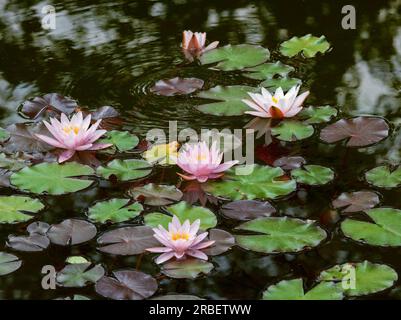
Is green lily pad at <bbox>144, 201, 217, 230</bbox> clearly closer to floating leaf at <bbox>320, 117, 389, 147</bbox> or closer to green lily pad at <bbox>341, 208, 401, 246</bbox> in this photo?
green lily pad at <bbox>341, 208, 401, 246</bbox>

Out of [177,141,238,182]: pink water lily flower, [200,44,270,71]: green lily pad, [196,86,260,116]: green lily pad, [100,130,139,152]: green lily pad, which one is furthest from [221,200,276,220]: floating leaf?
[200,44,270,71]: green lily pad

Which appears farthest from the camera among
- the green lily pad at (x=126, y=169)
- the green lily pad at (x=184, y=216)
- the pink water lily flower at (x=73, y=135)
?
the pink water lily flower at (x=73, y=135)

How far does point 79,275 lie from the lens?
200 cm

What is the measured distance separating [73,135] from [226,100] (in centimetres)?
60

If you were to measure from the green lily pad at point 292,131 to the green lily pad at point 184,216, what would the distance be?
1.66 ft

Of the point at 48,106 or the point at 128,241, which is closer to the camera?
the point at 128,241

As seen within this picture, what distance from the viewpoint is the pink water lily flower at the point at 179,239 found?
79.9 inches

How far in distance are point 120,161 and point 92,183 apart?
12cm

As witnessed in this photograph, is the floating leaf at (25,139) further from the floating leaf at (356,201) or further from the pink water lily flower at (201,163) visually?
the floating leaf at (356,201)

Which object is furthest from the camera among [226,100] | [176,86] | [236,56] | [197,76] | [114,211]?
[236,56]

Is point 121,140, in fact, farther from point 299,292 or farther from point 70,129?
point 299,292

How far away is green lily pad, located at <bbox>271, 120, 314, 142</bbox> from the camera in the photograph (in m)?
2.60

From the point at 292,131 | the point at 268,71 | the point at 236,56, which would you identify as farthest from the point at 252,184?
the point at 236,56

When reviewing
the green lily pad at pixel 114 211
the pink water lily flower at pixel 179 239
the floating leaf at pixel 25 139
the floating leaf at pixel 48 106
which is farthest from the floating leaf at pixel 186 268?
the floating leaf at pixel 48 106
